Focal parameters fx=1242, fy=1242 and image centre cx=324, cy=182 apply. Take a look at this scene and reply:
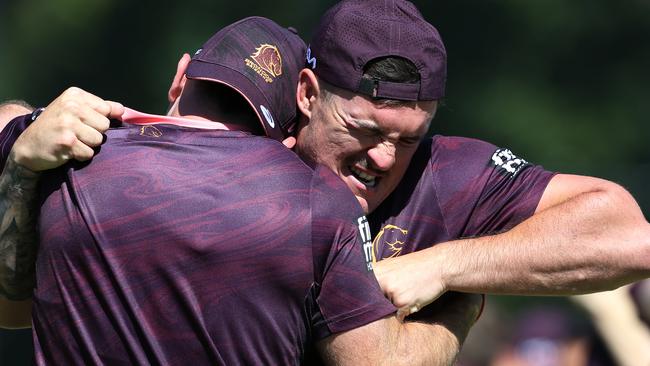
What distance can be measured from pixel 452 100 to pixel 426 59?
540cm

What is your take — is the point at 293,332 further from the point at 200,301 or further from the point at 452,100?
the point at 452,100

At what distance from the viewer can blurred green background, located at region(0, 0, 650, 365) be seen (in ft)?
29.7

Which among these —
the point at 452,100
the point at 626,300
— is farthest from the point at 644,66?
the point at 626,300

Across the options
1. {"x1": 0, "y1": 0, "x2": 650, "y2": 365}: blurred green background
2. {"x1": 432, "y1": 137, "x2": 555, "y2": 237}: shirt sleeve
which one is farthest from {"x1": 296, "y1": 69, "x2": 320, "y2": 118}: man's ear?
{"x1": 0, "y1": 0, "x2": 650, "y2": 365}: blurred green background

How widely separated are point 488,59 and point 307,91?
5.83 meters

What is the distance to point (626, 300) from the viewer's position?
5.88m

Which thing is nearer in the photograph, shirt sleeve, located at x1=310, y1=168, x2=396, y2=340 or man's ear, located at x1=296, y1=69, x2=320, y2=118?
shirt sleeve, located at x1=310, y1=168, x2=396, y2=340

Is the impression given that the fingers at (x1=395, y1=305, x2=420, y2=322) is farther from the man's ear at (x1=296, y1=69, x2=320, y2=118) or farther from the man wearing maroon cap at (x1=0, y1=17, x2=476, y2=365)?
the man's ear at (x1=296, y1=69, x2=320, y2=118)

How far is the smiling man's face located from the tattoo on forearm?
32.5 inches

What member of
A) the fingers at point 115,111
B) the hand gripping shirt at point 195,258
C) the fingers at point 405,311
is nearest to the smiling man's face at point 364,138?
the fingers at point 405,311

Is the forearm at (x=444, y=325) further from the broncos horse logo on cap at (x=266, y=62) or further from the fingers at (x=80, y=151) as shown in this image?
the fingers at (x=80, y=151)

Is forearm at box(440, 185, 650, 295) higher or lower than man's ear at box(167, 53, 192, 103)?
lower

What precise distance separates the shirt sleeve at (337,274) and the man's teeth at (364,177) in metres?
0.51

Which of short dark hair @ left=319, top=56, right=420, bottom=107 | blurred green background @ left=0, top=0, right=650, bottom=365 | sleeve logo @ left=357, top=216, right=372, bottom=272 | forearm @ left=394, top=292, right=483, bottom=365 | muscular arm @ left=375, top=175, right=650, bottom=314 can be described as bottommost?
blurred green background @ left=0, top=0, right=650, bottom=365
